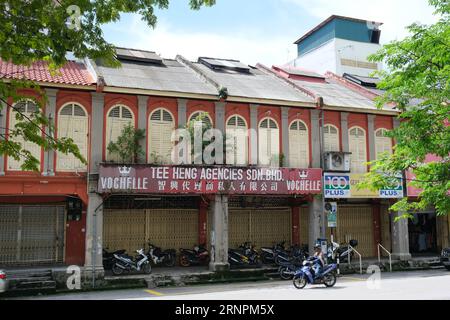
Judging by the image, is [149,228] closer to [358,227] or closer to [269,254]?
[269,254]

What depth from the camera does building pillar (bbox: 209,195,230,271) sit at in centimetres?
1791

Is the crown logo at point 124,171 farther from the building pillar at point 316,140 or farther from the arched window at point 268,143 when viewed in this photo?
the building pillar at point 316,140

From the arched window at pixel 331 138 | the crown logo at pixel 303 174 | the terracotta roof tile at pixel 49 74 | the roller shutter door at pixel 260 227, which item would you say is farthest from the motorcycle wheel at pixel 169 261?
the arched window at pixel 331 138

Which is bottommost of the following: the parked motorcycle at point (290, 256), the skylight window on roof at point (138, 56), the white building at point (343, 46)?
the parked motorcycle at point (290, 256)

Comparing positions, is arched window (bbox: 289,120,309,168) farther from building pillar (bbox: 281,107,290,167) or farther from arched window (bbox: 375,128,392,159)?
arched window (bbox: 375,128,392,159)

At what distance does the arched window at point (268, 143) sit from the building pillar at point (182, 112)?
3395mm

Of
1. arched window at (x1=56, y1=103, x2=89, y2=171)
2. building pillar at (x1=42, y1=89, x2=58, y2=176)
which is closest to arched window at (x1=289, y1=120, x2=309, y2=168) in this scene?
arched window at (x1=56, y1=103, x2=89, y2=171)

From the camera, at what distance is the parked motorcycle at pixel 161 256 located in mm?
18581

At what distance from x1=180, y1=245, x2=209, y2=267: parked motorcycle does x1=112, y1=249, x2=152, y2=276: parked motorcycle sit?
256 centimetres

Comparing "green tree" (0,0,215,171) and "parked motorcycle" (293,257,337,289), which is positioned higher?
"green tree" (0,0,215,171)

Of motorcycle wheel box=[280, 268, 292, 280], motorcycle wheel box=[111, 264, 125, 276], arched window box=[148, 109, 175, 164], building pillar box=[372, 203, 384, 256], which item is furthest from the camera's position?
building pillar box=[372, 203, 384, 256]

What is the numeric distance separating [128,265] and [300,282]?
249 inches

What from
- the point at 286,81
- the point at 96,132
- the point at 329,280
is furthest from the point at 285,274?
the point at 286,81

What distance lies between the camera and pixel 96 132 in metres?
17.3
